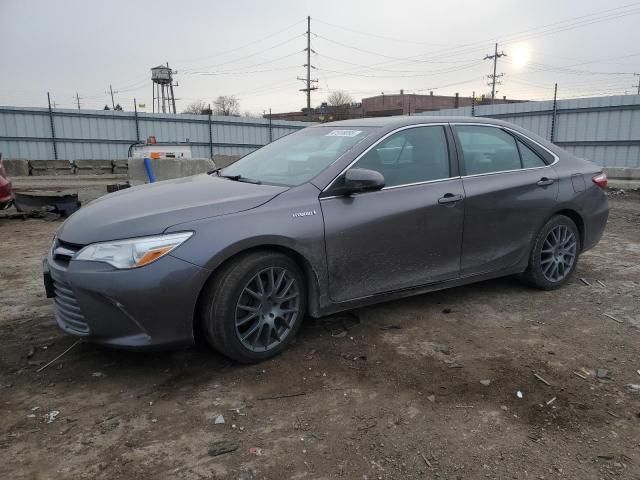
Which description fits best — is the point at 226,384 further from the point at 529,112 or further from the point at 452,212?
the point at 529,112

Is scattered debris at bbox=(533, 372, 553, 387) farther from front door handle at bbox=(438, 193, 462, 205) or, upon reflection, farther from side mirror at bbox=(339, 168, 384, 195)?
side mirror at bbox=(339, 168, 384, 195)

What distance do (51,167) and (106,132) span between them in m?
3.72

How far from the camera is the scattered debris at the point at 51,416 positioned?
2.71m

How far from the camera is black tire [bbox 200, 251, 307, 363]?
308cm

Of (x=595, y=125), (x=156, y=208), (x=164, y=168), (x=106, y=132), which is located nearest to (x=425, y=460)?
(x=156, y=208)

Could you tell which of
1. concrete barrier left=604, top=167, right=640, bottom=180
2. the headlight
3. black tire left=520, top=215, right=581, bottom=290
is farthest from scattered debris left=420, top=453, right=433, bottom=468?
concrete barrier left=604, top=167, right=640, bottom=180

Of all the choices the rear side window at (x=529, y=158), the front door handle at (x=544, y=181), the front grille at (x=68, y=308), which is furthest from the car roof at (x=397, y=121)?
the front grille at (x=68, y=308)

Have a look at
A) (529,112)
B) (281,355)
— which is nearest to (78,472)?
(281,355)

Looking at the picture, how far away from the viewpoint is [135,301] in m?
2.87

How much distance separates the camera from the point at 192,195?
3416 mm

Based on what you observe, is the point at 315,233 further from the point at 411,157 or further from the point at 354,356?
the point at 411,157

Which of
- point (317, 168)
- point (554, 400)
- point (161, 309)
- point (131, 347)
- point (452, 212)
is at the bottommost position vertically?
point (554, 400)

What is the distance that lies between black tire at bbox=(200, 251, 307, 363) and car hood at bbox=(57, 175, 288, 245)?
1.21ft

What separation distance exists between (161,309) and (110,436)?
0.70m
